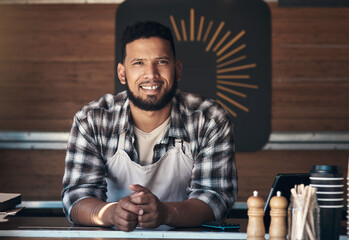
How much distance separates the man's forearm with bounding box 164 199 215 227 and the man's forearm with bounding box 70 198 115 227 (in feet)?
0.69

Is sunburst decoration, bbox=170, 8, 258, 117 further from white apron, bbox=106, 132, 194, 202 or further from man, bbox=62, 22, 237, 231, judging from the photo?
white apron, bbox=106, 132, 194, 202

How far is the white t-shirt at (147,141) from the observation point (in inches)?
89.2

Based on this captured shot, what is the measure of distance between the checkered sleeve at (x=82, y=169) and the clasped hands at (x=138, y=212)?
322 mm

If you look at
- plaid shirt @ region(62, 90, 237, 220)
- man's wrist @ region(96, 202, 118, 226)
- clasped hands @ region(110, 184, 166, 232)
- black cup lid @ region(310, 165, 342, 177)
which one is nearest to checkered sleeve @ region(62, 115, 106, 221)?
plaid shirt @ region(62, 90, 237, 220)

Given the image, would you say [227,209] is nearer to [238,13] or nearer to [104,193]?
[104,193]

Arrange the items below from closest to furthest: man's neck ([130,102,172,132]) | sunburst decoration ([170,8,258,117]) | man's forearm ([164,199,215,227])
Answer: man's forearm ([164,199,215,227]) < man's neck ([130,102,172,132]) < sunburst decoration ([170,8,258,117])

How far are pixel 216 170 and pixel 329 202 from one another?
0.77 m

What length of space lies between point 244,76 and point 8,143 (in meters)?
1.77

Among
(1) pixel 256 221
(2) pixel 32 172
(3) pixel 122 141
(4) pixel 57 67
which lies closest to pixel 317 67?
(4) pixel 57 67

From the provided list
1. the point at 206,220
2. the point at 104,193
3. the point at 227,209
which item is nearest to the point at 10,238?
the point at 104,193

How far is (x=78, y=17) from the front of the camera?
3801mm

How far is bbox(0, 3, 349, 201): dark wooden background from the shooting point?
376cm

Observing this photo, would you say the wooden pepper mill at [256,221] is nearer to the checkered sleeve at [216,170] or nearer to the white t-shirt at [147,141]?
the checkered sleeve at [216,170]

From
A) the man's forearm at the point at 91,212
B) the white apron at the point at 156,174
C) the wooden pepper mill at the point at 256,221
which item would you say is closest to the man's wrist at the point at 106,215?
the man's forearm at the point at 91,212
